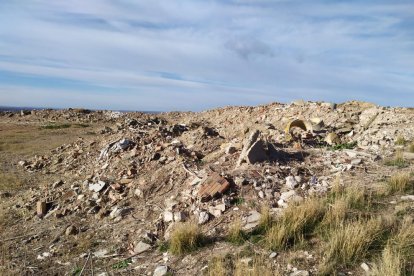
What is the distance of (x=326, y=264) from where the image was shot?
4480 mm

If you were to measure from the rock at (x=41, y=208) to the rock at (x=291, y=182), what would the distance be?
4.46m

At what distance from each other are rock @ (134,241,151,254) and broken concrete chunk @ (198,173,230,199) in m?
1.17

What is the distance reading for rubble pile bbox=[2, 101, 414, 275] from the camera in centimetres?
607

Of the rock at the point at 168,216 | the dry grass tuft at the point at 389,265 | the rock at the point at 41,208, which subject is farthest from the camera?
the rock at the point at 41,208

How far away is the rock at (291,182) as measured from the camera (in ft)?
21.2

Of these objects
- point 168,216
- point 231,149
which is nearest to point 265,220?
point 168,216

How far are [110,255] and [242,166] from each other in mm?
2787

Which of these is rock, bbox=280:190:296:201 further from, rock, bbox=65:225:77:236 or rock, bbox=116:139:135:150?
rock, bbox=116:139:135:150

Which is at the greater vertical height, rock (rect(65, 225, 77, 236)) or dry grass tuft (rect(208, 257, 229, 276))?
dry grass tuft (rect(208, 257, 229, 276))

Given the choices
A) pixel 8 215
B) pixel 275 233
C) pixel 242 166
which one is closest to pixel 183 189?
pixel 242 166

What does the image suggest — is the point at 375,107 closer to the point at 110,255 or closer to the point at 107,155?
the point at 107,155

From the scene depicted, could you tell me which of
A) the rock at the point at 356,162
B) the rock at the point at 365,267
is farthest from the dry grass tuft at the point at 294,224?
the rock at the point at 356,162

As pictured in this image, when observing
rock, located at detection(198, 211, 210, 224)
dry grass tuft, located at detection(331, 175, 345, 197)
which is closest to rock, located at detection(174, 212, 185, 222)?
rock, located at detection(198, 211, 210, 224)

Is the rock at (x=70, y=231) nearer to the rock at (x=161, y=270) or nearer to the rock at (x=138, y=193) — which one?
the rock at (x=138, y=193)
